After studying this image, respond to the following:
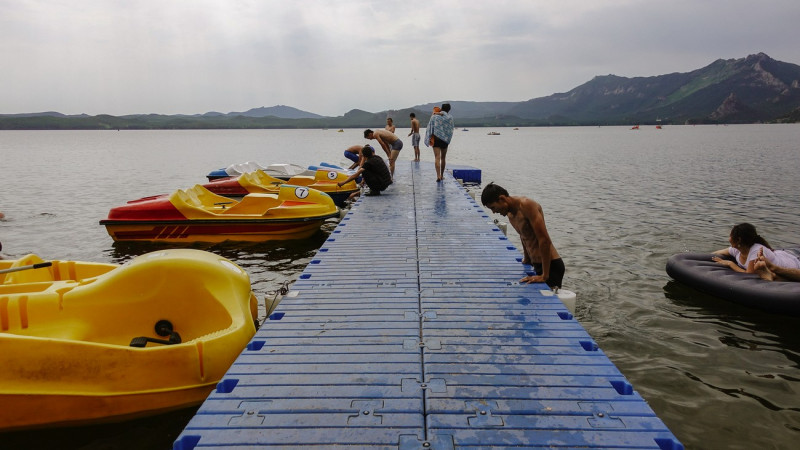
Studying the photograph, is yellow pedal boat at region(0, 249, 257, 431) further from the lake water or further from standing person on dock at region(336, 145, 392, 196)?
standing person on dock at region(336, 145, 392, 196)

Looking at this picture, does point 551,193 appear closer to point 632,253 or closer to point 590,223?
point 590,223

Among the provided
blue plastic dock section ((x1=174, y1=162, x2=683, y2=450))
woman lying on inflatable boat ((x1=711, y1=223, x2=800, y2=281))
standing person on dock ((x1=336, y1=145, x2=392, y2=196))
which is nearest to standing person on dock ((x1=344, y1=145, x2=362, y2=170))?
standing person on dock ((x1=336, y1=145, x2=392, y2=196))

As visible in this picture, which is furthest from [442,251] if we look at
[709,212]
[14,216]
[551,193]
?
[14,216]

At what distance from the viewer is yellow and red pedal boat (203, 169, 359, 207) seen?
16.8 m

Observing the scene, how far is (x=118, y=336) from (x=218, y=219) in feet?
23.8

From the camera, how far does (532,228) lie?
6172 mm

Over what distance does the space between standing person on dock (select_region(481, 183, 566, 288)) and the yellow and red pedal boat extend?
424 inches

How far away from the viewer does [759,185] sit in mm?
23266

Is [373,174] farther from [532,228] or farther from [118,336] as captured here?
[118,336]

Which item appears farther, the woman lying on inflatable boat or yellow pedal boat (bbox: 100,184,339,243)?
yellow pedal boat (bbox: 100,184,339,243)

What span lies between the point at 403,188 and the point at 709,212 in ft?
36.8

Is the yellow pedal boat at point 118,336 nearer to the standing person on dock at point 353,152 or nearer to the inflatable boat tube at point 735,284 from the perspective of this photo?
the inflatable boat tube at point 735,284

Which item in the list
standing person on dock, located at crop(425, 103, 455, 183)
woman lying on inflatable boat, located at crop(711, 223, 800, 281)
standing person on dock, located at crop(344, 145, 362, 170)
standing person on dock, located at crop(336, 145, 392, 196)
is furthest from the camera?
standing person on dock, located at crop(344, 145, 362, 170)

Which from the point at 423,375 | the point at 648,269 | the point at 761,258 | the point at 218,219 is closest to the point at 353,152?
the point at 218,219
